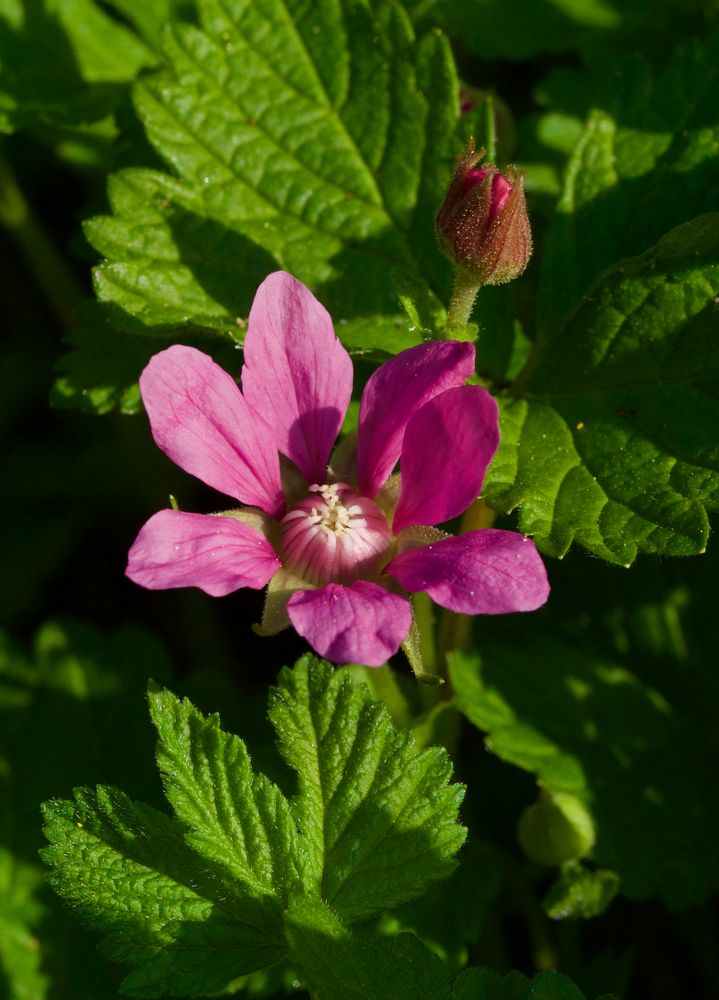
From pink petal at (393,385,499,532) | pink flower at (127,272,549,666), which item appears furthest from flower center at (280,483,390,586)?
pink petal at (393,385,499,532)

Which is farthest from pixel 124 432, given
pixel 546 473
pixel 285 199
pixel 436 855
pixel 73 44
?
pixel 436 855

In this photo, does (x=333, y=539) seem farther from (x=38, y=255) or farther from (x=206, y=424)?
(x=38, y=255)

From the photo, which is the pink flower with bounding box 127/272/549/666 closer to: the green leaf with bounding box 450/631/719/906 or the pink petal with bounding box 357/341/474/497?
the pink petal with bounding box 357/341/474/497

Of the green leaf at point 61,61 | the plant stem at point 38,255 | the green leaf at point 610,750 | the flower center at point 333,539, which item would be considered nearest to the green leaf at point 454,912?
the green leaf at point 610,750

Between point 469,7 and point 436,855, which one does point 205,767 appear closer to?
point 436,855

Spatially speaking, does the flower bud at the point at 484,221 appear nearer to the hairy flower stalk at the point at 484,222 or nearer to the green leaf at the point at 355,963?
the hairy flower stalk at the point at 484,222

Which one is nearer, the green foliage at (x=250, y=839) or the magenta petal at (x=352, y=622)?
the magenta petal at (x=352, y=622)
